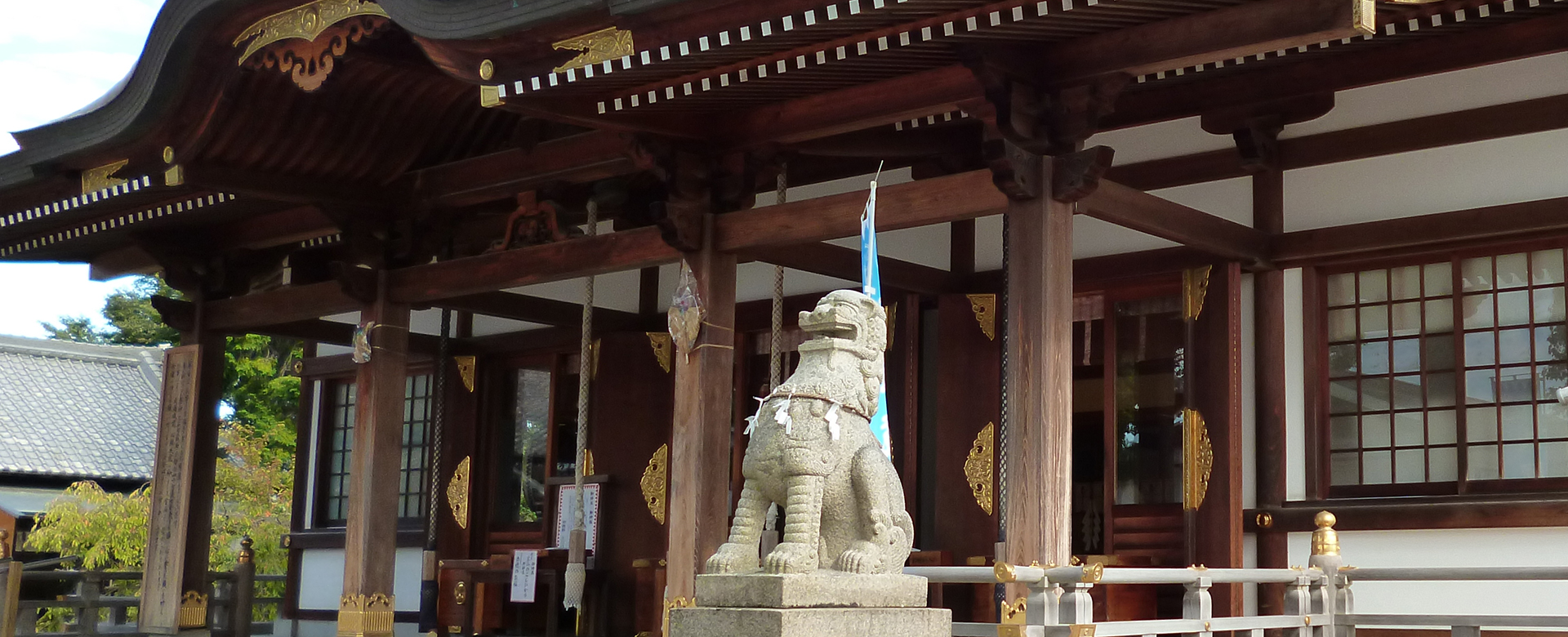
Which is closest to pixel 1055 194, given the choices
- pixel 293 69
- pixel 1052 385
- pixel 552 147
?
pixel 1052 385

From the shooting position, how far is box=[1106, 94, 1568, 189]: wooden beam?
7664 mm

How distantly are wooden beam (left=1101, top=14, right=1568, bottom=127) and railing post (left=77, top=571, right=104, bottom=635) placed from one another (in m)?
8.25

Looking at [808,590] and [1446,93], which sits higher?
[1446,93]

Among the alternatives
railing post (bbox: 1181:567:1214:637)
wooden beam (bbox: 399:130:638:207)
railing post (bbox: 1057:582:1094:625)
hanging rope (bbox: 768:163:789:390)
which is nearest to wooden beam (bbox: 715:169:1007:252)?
hanging rope (bbox: 768:163:789:390)

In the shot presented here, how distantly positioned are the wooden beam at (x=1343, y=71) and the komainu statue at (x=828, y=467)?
12.6 ft

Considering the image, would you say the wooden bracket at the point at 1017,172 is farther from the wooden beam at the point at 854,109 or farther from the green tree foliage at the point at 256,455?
the green tree foliage at the point at 256,455

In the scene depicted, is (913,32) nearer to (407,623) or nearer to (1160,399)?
(1160,399)

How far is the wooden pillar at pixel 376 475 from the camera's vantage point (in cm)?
991

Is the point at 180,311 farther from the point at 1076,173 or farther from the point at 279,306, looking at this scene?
the point at 1076,173

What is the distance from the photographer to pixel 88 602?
11758 millimetres

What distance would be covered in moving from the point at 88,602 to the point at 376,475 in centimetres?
331

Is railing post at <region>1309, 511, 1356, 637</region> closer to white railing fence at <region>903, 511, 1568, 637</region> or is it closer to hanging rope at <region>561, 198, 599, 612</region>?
white railing fence at <region>903, 511, 1568, 637</region>

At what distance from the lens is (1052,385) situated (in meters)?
6.76

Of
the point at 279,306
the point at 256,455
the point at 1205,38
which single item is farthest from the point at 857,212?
the point at 256,455
